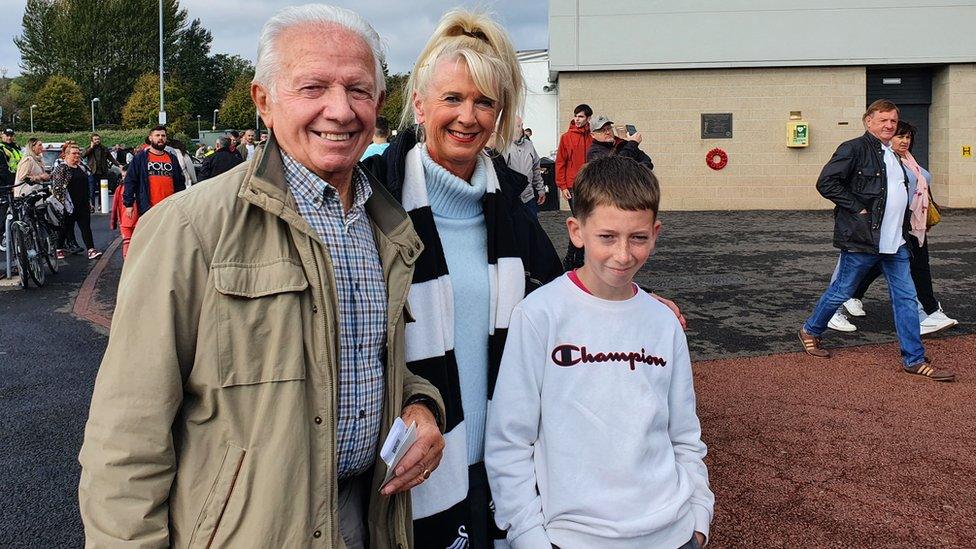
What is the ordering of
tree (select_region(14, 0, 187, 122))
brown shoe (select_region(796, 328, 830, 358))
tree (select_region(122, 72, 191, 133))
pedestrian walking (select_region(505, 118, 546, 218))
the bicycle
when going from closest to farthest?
brown shoe (select_region(796, 328, 830, 358)), pedestrian walking (select_region(505, 118, 546, 218)), the bicycle, tree (select_region(122, 72, 191, 133)), tree (select_region(14, 0, 187, 122))

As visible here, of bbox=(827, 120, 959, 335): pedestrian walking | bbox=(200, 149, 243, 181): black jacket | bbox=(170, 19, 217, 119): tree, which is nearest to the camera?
bbox=(827, 120, 959, 335): pedestrian walking

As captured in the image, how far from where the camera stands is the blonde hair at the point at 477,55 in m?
2.32

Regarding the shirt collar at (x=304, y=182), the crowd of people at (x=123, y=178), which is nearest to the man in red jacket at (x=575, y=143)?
the crowd of people at (x=123, y=178)

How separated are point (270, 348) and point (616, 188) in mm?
1027

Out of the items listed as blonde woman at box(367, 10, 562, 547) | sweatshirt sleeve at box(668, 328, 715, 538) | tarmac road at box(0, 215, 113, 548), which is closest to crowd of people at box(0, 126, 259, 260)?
tarmac road at box(0, 215, 113, 548)

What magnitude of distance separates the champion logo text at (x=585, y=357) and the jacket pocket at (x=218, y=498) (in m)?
0.87

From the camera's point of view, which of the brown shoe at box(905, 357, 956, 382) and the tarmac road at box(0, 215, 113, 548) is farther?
the brown shoe at box(905, 357, 956, 382)

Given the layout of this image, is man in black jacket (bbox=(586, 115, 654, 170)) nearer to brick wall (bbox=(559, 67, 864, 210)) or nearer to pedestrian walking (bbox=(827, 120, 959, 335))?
pedestrian walking (bbox=(827, 120, 959, 335))

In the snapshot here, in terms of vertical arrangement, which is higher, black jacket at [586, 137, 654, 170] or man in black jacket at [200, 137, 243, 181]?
Result: man in black jacket at [200, 137, 243, 181]

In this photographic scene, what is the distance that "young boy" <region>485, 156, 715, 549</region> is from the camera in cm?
208

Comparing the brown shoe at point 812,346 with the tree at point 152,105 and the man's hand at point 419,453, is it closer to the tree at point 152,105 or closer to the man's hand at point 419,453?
the man's hand at point 419,453

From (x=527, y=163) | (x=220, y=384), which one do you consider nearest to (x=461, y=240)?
(x=220, y=384)

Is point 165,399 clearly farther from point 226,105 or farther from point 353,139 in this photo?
point 226,105

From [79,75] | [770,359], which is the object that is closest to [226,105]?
[79,75]
